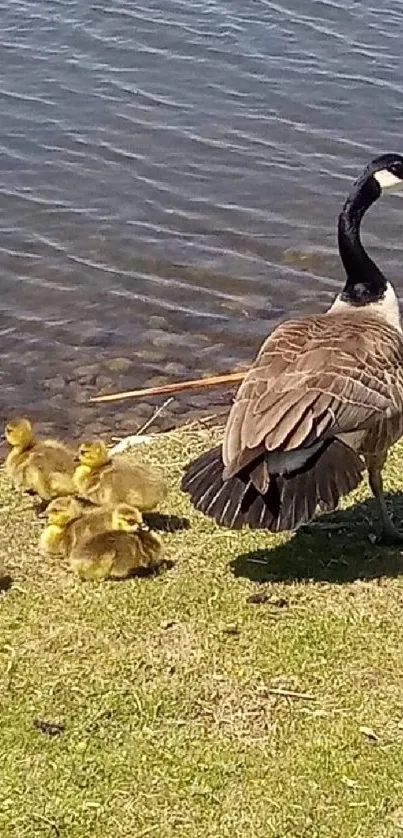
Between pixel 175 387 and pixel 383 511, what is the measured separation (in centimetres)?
304

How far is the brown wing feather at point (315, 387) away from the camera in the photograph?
5633 mm

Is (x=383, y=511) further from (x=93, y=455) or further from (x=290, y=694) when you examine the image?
(x=290, y=694)

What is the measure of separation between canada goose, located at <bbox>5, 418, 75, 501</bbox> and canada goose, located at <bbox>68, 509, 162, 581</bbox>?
0.75 m

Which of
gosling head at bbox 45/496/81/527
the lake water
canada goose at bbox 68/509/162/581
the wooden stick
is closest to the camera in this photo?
canada goose at bbox 68/509/162/581

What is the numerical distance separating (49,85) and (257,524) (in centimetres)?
940

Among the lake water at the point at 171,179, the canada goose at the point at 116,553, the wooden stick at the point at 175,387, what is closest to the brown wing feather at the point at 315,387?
the canada goose at the point at 116,553

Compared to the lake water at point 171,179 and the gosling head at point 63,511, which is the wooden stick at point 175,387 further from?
the gosling head at point 63,511

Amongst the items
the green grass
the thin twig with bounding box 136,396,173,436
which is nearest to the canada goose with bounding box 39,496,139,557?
the green grass

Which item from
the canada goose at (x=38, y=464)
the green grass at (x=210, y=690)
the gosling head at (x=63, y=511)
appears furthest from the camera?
the canada goose at (x=38, y=464)

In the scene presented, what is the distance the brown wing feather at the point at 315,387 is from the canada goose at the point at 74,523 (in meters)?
0.64

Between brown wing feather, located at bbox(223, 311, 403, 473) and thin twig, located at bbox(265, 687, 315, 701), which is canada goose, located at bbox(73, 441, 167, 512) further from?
thin twig, located at bbox(265, 687, 315, 701)

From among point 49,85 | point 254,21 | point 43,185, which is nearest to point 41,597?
point 43,185

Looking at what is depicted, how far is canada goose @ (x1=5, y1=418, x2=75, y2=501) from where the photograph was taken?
6777mm

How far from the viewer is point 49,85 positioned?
14.1 meters
